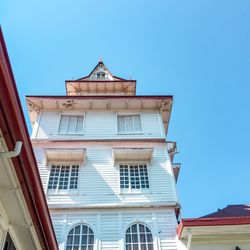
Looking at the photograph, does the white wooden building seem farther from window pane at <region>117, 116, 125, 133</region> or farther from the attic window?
the attic window

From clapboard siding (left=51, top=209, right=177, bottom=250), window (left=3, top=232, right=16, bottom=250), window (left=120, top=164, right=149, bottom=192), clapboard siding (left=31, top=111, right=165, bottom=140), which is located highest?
clapboard siding (left=31, top=111, right=165, bottom=140)

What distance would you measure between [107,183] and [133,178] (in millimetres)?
1264

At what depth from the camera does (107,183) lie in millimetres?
13133

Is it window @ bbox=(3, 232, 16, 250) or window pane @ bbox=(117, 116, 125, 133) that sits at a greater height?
window pane @ bbox=(117, 116, 125, 133)

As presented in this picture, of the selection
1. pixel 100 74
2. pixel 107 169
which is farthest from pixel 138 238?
pixel 100 74

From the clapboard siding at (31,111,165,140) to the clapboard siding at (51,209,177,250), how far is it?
4.49m

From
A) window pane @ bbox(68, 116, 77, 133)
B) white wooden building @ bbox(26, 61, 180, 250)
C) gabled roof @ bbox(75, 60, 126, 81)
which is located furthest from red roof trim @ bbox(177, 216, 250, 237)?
gabled roof @ bbox(75, 60, 126, 81)

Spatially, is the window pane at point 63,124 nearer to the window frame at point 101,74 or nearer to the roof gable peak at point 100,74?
the roof gable peak at point 100,74

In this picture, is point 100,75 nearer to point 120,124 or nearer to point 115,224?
point 120,124

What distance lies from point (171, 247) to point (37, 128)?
9.18 meters

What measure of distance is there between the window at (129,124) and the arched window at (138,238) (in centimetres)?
568

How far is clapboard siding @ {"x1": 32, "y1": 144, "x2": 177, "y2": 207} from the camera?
1244cm

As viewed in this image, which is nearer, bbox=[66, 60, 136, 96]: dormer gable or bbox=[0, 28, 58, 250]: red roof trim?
bbox=[0, 28, 58, 250]: red roof trim

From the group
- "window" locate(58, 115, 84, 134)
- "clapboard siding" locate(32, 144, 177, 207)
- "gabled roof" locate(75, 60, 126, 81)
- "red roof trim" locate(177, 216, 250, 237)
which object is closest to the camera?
"red roof trim" locate(177, 216, 250, 237)
